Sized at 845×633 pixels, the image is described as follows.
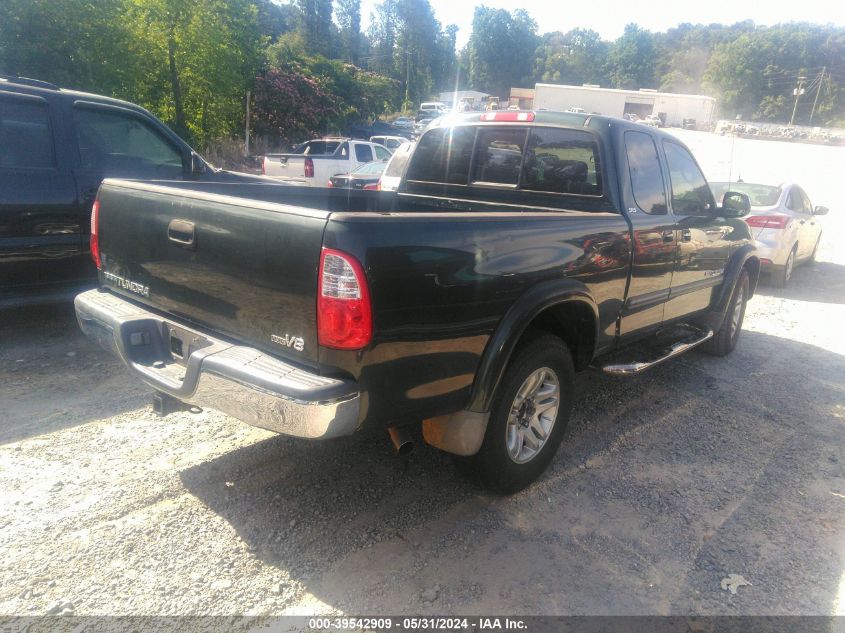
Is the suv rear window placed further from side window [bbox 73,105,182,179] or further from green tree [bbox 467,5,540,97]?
green tree [bbox 467,5,540,97]

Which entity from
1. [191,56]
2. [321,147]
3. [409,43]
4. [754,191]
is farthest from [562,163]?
[409,43]

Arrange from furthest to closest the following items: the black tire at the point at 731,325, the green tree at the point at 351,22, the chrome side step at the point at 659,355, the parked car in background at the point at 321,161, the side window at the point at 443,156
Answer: the green tree at the point at 351,22
the parked car in background at the point at 321,161
the black tire at the point at 731,325
the side window at the point at 443,156
the chrome side step at the point at 659,355

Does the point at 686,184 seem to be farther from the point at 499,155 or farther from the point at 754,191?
the point at 754,191

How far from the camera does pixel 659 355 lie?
4.39m

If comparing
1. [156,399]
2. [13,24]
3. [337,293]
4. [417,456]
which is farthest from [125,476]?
[13,24]

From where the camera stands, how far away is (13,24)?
10.8 metres

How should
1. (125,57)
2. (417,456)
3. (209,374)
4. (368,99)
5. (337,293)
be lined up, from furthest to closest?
(368,99) < (125,57) < (417,456) < (209,374) < (337,293)

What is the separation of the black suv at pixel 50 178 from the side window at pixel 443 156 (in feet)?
8.91

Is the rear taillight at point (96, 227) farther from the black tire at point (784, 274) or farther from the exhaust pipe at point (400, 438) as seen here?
the black tire at point (784, 274)

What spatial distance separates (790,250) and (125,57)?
13.2 meters

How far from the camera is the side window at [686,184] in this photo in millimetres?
4516

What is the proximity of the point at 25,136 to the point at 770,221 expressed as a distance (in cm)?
898

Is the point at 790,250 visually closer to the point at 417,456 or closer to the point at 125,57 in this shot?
the point at 417,456

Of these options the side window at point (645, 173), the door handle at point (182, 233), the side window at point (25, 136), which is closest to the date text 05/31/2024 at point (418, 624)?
the door handle at point (182, 233)
